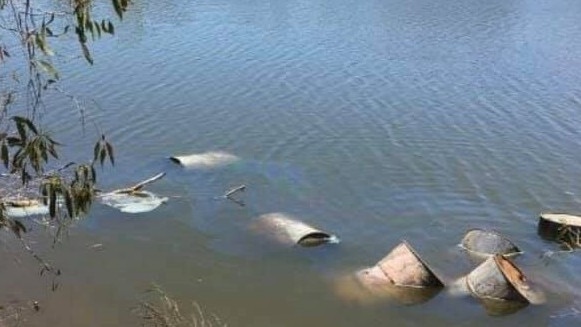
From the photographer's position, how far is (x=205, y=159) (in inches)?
538

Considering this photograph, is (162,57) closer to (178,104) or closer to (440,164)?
(178,104)

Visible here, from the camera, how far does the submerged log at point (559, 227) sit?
10617mm

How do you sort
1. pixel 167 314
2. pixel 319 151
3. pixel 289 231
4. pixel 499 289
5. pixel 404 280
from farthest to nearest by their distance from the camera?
pixel 319 151 → pixel 289 231 → pixel 404 280 → pixel 499 289 → pixel 167 314

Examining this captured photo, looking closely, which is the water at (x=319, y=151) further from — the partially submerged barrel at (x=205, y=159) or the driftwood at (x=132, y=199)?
the driftwood at (x=132, y=199)

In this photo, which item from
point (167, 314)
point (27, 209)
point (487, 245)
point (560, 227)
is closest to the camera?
point (167, 314)

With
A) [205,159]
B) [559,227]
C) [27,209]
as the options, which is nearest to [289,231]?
[205,159]

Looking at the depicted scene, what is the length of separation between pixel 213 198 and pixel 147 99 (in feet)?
18.4

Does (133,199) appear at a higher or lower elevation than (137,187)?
lower

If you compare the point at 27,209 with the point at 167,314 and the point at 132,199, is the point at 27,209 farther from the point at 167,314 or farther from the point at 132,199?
the point at 167,314

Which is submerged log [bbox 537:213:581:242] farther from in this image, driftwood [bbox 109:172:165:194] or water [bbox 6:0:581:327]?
driftwood [bbox 109:172:165:194]

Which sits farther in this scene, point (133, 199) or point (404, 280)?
point (133, 199)

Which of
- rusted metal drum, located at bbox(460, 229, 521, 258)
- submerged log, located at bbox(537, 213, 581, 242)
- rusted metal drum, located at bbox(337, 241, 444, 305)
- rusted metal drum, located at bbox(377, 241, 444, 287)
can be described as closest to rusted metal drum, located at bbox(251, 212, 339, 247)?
rusted metal drum, located at bbox(337, 241, 444, 305)

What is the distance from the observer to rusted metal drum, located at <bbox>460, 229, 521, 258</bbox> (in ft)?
34.1

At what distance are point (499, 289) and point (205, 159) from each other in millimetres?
6298
